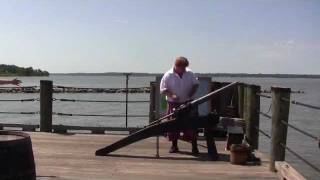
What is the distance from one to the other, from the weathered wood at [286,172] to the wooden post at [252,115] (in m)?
1.95

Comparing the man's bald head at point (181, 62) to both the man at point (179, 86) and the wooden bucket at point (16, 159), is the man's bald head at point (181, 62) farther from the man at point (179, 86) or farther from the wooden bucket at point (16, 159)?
the wooden bucket at point (16, 159)

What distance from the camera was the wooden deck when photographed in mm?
7121

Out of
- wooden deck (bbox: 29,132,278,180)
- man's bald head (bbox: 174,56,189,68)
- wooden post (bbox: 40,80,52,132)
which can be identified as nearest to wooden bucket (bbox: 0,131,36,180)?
wooden deck (bbox: 29,132,278,180)

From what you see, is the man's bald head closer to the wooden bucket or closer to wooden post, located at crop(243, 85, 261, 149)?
wooden post, located at crop(243, 85, 261, 149)

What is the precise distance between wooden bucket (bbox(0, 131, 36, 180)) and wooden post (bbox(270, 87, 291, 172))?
134 inches

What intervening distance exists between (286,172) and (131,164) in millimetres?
2162

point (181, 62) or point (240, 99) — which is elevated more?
point (181, 62)

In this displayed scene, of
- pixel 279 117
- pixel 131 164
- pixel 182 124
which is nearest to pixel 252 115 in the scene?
pixel 182 124

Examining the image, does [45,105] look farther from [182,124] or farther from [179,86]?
[182,124]

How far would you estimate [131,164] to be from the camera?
7883 mm

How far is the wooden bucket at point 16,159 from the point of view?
15.0 ft

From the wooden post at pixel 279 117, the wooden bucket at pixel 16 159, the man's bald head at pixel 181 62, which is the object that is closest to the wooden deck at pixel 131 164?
the wooden post at pixel 279 117

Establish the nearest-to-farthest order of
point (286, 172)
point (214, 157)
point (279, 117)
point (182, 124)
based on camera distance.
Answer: point (286, 172), point (279, 117), point (182, 124), point (214, 157)

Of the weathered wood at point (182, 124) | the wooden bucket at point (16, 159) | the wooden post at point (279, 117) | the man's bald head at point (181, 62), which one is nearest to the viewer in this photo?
the wooden bucket at point (16, 159)
